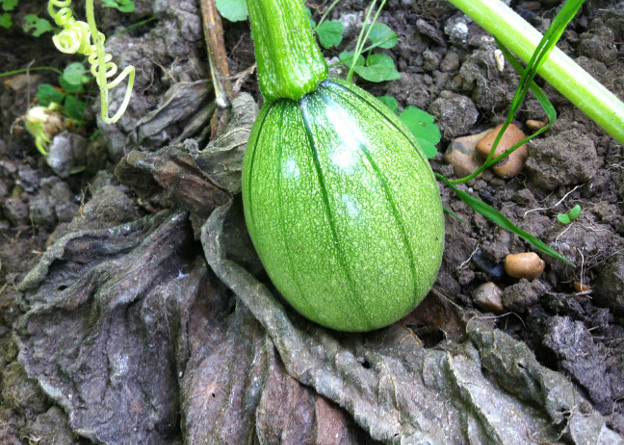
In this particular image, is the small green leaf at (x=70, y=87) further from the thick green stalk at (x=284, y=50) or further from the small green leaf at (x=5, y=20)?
the thick green stalk at (x=284, y=50)

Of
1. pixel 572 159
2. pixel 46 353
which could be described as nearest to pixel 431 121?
pixel 572 159

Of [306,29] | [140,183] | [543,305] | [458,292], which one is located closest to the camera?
[306,29]


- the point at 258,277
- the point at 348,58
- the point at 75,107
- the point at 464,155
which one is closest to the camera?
the point at 258,277

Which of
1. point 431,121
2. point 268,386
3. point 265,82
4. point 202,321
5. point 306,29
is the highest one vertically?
point 306,29

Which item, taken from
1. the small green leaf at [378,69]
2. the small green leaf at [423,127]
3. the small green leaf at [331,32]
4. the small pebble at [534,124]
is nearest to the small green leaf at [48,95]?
the small green leaf at [331,32]

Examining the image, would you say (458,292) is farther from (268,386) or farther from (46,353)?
(46,353)

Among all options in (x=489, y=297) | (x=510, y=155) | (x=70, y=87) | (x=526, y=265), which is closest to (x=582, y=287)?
(x=526, y=265)

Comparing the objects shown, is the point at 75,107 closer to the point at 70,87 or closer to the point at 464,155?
the point at 70,87
